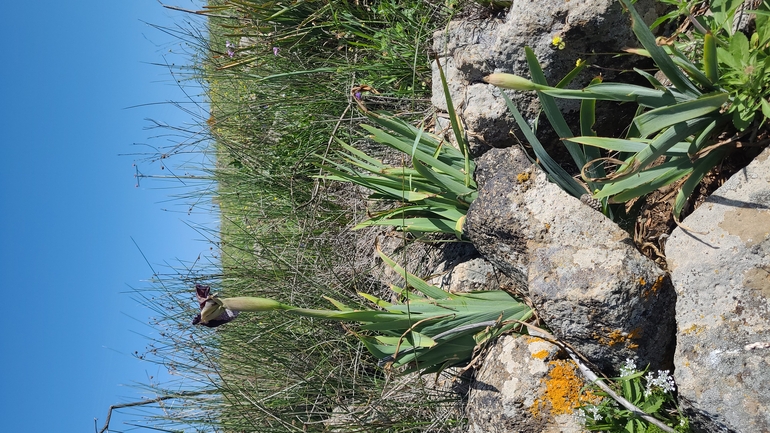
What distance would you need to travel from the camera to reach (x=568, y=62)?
2.41 meters

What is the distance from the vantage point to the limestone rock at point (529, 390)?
6.91 ft

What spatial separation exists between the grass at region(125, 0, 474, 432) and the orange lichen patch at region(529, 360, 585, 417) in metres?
0.59

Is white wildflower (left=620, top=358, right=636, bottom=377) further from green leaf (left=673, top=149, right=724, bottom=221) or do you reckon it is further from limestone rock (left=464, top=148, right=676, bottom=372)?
green leaf (left=673, top=149, right=724, bottom=221)

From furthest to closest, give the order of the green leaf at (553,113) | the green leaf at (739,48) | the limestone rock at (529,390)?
the limestone rock at (529,390) < the green leaf at (553,113) < the green leaf at (739,48)

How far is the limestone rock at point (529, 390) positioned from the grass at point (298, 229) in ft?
1.34

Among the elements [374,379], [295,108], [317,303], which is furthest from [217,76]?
[374,379]

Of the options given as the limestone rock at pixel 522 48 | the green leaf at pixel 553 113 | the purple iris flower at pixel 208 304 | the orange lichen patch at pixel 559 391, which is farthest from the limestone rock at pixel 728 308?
the purple iris flower at pixel 208 304

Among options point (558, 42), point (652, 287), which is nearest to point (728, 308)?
point (652, 287)

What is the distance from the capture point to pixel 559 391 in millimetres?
2111

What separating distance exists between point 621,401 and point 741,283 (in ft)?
1.89

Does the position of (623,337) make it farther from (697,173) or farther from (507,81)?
(507,81)

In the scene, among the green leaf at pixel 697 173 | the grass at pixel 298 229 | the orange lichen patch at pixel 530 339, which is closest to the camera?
the green leaf at pixel 697 173

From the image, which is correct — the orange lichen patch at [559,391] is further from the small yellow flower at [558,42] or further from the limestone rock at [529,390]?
the small yellow flower at [558,42]

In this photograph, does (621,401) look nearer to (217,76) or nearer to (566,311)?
(566,311)
